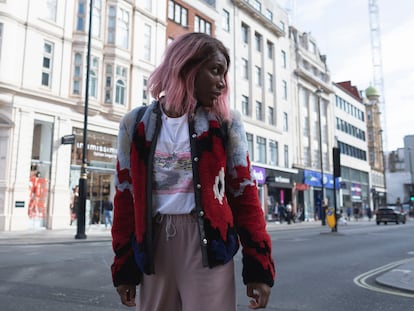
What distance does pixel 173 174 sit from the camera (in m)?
1.89

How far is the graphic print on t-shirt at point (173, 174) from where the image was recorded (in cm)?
187

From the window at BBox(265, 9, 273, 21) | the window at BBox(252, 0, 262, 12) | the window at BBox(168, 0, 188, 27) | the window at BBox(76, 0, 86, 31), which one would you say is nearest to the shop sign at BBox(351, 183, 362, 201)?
the window at BBox(265, 9, 273, 21)

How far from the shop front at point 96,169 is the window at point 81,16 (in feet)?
17.6

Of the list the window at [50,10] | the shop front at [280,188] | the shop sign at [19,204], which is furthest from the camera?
the shop front at [280,188]

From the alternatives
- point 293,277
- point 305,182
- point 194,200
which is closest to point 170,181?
point 194,200

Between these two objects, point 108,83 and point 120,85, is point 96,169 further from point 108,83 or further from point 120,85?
point 120,85

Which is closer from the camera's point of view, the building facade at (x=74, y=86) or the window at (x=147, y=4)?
the building facade at (x=74, y=86)

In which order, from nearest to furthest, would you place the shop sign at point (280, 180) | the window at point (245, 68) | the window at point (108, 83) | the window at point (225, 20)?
the window at point (108, 83)
the window at point (225, 20)
the shop sign at point (280, 180)
the window at point (245, 68)

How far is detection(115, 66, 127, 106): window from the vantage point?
2324cm

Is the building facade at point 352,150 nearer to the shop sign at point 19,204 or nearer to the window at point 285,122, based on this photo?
the window at point 285,122

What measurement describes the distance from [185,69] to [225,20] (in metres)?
33.3

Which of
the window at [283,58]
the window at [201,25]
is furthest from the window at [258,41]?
the window at [201,25]

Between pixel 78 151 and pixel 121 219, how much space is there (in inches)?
796

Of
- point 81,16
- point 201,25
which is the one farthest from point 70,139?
point 201,25
